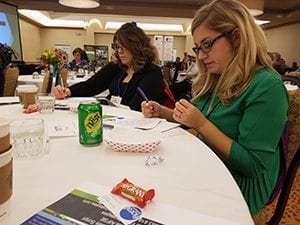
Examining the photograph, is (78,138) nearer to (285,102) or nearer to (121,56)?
(285,102)

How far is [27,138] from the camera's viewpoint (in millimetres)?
897

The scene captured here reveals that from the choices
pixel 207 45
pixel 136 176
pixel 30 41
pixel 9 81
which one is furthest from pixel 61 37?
pixel 136 176

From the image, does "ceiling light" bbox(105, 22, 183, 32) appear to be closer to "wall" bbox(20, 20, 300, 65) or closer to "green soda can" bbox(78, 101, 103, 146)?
"wall" bbox(20, 20, 300, 65)

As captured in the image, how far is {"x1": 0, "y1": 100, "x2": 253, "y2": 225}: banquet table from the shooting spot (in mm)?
608

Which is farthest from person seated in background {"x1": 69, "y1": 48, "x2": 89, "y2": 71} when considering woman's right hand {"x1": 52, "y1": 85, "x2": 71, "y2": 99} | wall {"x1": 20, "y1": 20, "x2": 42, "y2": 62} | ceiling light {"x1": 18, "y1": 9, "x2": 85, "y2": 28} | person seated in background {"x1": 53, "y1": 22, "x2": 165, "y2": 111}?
ceiling light {"x1": 18, "y1": 9, "x2": 85, "y2": 28}

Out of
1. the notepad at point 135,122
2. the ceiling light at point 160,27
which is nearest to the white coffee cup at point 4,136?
the notepad at point 135,122

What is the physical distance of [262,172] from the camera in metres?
1.04

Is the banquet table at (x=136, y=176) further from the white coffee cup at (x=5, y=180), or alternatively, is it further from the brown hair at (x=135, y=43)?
the brown hair at (x=135, y=43)

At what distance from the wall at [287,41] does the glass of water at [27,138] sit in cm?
1078

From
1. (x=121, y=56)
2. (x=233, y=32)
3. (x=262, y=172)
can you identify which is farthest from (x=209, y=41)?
(x=121, y=56)

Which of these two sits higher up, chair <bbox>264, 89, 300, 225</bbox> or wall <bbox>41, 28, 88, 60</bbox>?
wall <bbox>41, 28, 88, 60</bbox>

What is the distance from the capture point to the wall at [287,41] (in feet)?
35.4

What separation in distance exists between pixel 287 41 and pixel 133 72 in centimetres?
1071

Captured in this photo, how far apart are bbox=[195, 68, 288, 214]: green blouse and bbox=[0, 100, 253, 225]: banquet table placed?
0.14 metres
